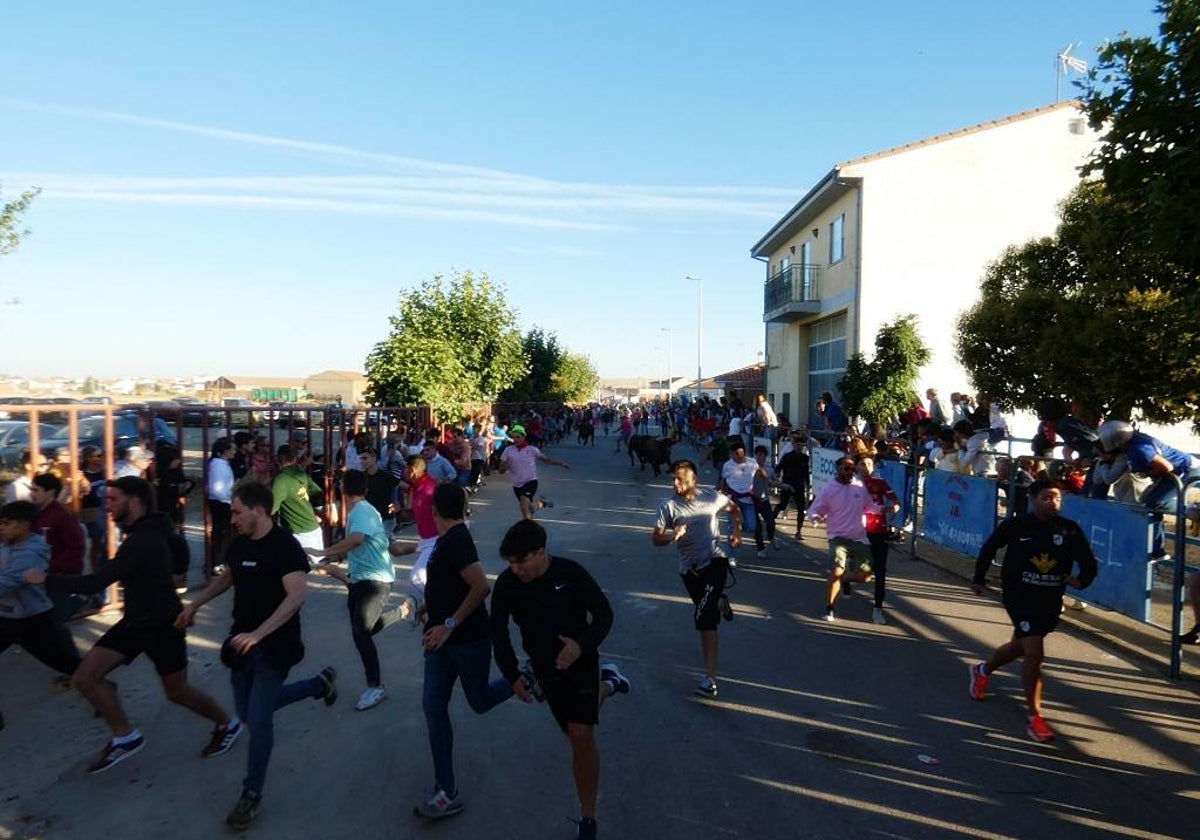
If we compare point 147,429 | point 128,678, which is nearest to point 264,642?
point 128,678

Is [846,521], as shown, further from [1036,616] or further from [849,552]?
[1036,616]

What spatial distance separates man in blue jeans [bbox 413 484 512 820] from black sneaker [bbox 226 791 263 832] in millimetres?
832

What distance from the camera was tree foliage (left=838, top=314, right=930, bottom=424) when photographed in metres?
18.8

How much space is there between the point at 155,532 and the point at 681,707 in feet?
12.3

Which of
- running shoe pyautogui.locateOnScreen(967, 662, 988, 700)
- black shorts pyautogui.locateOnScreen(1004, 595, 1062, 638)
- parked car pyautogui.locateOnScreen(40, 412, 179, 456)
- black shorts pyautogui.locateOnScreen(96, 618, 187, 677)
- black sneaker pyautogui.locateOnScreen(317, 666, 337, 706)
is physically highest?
parked car pyautogui.locateOnScreen(40, 412, 179, 456)

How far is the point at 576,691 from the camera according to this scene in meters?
4.02

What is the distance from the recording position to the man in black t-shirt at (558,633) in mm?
3988

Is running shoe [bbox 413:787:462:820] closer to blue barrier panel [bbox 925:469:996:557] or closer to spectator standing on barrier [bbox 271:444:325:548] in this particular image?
spectator standing on barrier [bbox 271:444:325:548]

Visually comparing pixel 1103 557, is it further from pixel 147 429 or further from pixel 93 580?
pixel 147 429

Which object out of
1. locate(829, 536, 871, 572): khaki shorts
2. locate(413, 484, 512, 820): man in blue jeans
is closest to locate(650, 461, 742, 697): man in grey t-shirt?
locate(413, 484, 512, 820): man in blue jeans

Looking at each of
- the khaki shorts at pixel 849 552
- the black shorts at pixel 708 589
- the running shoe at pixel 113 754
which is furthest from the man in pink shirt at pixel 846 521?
the running shoe at pixel 113 754

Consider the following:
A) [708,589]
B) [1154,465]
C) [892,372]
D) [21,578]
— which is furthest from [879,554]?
[892,372]

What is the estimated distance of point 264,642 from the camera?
4406 millimetres

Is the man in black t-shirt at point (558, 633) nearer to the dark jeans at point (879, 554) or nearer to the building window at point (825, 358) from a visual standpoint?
the dark jeans at point (879, 554)
